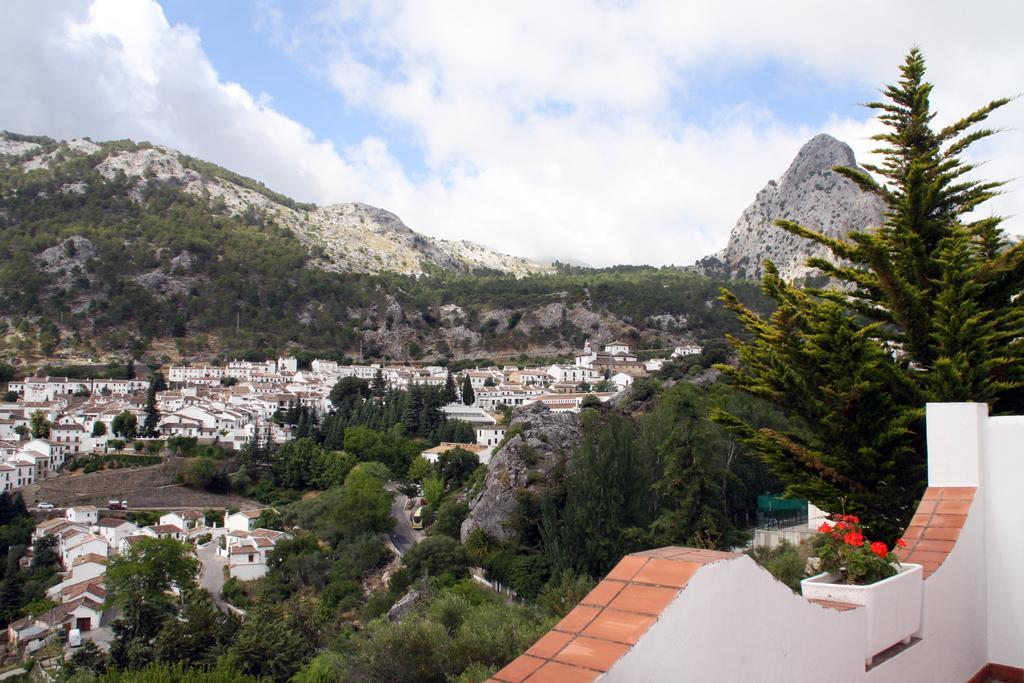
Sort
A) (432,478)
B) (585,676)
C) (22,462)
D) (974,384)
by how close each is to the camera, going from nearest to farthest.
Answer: (585,676) → (974,384) → (432,478) → (22,462)

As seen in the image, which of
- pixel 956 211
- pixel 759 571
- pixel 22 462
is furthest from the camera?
pixel 22 462

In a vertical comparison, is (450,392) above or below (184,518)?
above

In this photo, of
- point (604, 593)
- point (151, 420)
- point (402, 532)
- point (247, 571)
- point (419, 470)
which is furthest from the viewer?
point (151, 420)

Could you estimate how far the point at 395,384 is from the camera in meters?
65.6

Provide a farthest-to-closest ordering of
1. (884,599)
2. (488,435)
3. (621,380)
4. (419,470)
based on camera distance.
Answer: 1. (621,380)
2. (488,435)
3. (419,470)
4. (884,599)

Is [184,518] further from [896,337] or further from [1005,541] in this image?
[1005,541]

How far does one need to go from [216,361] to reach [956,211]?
74.4 metres

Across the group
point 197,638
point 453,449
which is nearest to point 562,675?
point 197,638

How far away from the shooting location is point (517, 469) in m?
25.1

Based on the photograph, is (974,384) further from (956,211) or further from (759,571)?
(759,571)

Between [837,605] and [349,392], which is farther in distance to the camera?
[349,392]

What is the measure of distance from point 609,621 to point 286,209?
144076mm

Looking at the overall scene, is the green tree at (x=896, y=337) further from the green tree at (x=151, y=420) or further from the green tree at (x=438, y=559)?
the green tree at (x=151, y=420)

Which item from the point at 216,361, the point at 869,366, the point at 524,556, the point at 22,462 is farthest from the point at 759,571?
the point at 216,361
